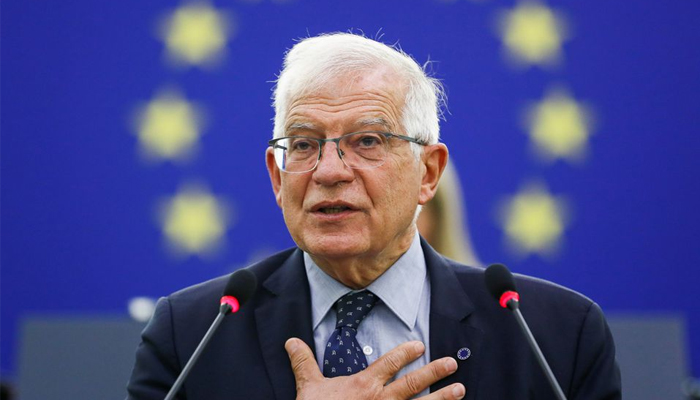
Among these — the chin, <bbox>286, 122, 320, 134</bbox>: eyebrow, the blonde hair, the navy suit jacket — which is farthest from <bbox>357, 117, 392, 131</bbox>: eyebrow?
the blonde hair

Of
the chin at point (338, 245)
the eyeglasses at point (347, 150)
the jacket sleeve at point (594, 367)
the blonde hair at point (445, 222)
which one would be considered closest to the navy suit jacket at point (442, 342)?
the jacket sleeve at point (594, 367)

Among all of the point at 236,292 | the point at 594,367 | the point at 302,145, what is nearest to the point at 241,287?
the point at 236,292

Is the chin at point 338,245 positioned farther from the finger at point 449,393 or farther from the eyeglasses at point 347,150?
the finger at point 449,393

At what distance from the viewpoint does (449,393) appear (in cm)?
188

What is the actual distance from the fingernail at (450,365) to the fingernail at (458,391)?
4 centimetres

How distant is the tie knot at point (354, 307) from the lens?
2068mm

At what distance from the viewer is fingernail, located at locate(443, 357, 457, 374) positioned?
1921mm

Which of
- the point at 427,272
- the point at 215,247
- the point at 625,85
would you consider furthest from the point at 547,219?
the point at 427,272

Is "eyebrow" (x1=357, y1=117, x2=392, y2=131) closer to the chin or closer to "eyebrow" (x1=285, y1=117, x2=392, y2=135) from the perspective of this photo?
"eyebrow" (x1=285, y1=117, x2=392, y2=135)

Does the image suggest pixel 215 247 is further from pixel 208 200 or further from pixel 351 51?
pixel 351 51

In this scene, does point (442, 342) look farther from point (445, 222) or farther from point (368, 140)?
point (445, 222)

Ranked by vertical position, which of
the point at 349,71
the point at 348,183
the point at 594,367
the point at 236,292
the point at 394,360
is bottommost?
the point at 594,367

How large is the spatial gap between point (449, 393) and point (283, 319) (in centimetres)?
46

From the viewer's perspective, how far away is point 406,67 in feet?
7.12
